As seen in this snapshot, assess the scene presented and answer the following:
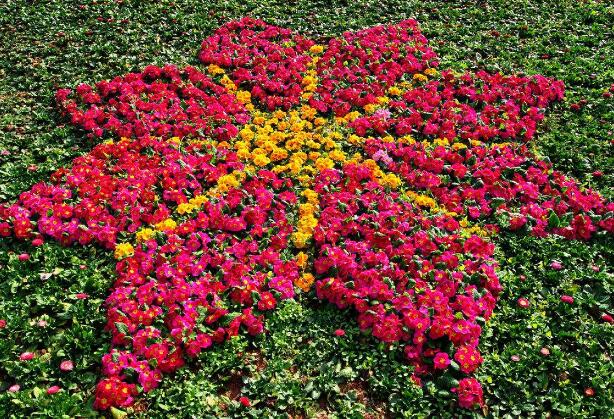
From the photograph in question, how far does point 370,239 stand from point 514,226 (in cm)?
155

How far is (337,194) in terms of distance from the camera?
18.3 ft

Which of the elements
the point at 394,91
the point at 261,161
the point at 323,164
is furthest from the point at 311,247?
the point at 394,91

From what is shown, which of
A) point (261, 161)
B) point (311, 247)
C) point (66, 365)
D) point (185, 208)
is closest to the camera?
point (66, 365)

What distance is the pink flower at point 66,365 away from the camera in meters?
4.05

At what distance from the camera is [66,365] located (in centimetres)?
406

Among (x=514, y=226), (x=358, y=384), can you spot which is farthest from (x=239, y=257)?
(x=514, y=226)

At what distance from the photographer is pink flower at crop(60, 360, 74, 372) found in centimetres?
405

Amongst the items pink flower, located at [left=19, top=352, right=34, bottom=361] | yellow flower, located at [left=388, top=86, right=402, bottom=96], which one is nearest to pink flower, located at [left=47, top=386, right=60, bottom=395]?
pink flower, located at [left=19, top=352, right=34, bottom=361]

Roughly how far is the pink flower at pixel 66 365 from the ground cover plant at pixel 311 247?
0.5 inches

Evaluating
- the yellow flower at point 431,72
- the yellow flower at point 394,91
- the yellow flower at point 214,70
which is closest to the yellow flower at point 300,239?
the yellow flower at point 394,91

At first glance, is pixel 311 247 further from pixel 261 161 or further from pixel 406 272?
pixel 261 161

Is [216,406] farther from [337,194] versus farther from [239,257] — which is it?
[337,194]

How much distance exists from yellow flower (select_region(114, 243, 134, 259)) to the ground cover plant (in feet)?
0.10

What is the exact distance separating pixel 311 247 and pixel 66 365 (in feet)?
7.83
